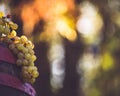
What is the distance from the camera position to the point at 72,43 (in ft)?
30.1

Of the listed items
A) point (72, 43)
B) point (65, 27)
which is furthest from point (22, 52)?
point (72, 43)

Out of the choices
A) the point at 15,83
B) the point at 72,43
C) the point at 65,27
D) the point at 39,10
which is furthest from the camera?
the point at 72,43

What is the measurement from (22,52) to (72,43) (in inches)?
265

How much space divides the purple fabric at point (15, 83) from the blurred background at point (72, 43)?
208 inches

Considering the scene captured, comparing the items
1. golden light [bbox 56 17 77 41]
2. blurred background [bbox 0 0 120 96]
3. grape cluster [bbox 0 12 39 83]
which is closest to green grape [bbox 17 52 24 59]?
grape cluster [bbox 0 12 39 83]

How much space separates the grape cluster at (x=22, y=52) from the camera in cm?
241

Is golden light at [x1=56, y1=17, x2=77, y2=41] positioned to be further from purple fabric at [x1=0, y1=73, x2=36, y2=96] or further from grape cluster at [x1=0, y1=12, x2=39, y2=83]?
purple fabric at [x1=0, y1=73, x2=36, y2=96]

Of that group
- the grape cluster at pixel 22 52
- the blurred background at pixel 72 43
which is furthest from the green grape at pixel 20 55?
the blurred background at pixel 72 43

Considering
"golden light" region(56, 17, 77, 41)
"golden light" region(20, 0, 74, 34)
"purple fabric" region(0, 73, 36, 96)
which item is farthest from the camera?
"golden light" region(56, 17, 77, 41)

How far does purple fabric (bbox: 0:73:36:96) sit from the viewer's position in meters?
2.29

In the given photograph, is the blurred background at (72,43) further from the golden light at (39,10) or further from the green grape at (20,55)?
the green grape at (20,55)

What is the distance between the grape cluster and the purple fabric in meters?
0.03

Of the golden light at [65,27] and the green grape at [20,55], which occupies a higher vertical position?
the golden light at [65,27]

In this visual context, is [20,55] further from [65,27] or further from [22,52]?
[65,27]
